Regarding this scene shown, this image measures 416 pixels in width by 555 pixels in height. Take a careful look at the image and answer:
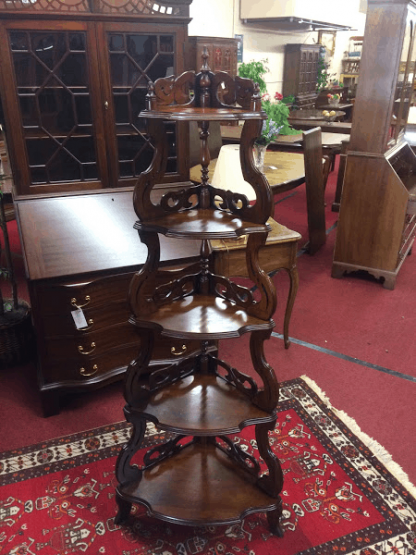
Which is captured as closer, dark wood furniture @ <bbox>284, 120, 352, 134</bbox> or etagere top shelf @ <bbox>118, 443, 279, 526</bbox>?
etagere top shelf @ <bbox>118, 443, 279, 526</bbox>

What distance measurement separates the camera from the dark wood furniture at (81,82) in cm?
220

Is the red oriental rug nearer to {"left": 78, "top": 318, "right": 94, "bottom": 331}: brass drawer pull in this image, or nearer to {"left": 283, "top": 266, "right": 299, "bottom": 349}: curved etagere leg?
{"left": 78, "top": 318, "right": 94, "bottom": 331}: brass drawer pull

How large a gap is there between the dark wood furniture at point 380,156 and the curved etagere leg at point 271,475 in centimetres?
224

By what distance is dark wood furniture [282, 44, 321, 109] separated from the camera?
29.8 feet

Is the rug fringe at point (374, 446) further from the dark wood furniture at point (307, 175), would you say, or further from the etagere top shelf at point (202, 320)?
the dark wood furniture at point (307, 175)

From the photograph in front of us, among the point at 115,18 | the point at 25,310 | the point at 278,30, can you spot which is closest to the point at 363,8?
the point at 278,30

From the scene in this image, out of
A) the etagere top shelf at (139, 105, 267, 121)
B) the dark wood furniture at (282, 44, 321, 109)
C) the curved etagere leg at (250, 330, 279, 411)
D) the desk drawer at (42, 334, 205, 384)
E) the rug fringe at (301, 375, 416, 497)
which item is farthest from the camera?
the dark wood furniture at (282, 44, 321, 109)

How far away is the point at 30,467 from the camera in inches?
75.1

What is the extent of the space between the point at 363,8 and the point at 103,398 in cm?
1150

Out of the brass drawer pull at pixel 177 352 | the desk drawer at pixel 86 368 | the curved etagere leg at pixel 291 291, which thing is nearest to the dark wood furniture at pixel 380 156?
the curved etagere leg at pixel 291 291

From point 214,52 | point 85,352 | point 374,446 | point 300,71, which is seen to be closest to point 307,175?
point 374,446

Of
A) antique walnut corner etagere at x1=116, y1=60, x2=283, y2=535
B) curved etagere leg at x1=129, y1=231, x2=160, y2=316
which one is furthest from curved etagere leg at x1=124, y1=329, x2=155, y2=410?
curved etagere leg at x1=129, y1=231, x2=160, y2=316

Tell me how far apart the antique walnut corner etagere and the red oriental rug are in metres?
0.10

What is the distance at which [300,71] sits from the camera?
9180mm
